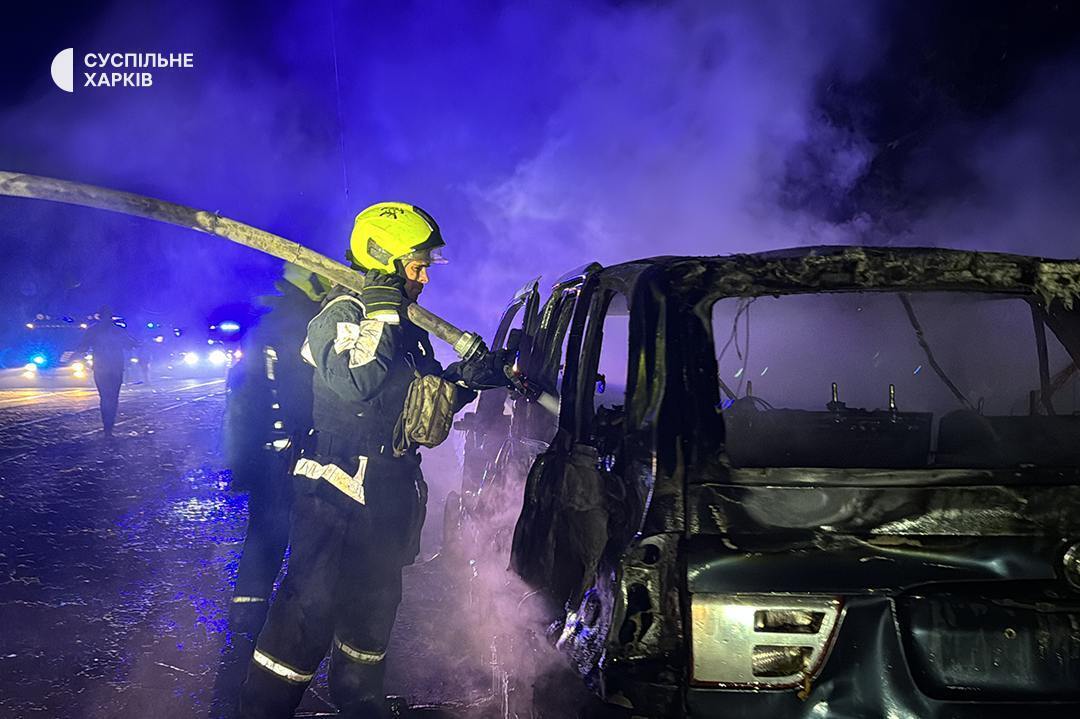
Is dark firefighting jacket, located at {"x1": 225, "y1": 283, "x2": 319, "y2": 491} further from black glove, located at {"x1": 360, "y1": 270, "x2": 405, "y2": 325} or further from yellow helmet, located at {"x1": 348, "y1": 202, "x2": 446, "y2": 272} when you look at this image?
black glove, located at {"x1": 360, "y1": 270, "x2": 405, "y2": 325}

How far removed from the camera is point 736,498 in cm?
175

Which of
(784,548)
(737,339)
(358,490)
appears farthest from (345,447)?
(737,339)

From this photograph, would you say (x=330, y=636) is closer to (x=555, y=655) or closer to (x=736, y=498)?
(x=555, y=655)

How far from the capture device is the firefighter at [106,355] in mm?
10539

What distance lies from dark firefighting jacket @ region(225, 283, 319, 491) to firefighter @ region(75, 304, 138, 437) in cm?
786

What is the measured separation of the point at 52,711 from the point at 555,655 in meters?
2.65

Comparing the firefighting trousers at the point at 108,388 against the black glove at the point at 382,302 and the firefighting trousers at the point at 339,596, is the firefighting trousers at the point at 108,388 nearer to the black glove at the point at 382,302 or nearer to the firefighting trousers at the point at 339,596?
the firefighting trousers at the point at 339,596

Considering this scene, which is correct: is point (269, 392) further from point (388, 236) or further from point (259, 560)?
point (388, 236)

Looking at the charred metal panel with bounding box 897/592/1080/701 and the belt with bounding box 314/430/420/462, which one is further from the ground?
the belt with bounding box 314/430/420/462

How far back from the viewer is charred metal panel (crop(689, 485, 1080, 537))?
1.73 m

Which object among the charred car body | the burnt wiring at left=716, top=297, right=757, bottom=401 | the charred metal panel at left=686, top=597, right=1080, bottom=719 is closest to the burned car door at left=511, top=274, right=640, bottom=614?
the charred car body

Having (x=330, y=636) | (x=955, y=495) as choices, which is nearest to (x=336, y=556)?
(x=330, y=636)

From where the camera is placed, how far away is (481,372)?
3.07 metres

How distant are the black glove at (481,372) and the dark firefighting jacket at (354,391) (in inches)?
2.7
